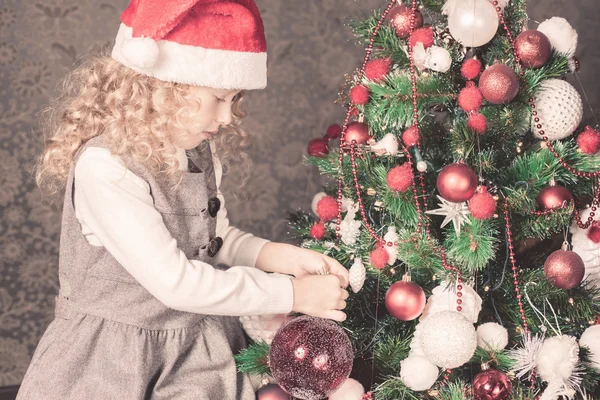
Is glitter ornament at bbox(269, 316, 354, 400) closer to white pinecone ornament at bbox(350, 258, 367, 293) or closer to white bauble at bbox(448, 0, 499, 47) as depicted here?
white pinecone ornament at bbox(350, 258, 367, 293)

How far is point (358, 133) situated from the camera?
1129 millimetres

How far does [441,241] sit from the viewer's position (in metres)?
1.17

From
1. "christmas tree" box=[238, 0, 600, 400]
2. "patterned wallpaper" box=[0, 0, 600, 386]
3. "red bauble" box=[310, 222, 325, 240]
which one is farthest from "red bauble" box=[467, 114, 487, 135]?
"patterned wallpaper" box=[0, 0, 600, 386]

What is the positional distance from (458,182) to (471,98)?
14 centimetres

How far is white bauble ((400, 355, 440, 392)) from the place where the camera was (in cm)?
100

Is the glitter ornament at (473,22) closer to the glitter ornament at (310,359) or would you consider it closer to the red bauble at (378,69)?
the red bauble at (378,69)

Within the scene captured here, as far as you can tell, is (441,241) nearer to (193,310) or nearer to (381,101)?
(381,101)

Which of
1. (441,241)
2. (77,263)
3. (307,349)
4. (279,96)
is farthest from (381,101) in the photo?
(279,96)

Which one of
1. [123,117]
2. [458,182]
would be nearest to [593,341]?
[458,182]

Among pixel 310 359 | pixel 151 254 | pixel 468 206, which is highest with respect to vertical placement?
pixel 468 206

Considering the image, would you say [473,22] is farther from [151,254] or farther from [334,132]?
[151,254]

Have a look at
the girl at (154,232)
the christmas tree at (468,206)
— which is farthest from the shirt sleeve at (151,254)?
the christmas tree at (468,206)

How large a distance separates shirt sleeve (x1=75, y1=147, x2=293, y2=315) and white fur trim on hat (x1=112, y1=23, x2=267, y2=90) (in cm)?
16

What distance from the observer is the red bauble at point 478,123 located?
0.99 metres
